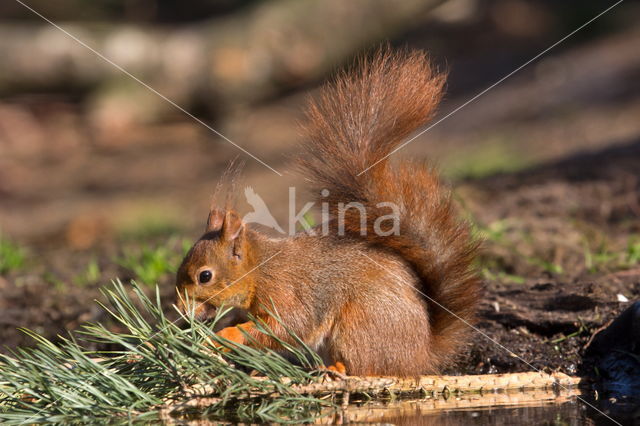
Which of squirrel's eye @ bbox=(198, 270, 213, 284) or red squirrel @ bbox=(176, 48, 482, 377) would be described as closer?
red squirrel @ bbox=(176, 48, 482, 377)

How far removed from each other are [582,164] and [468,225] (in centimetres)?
314

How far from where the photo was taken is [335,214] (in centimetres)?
260

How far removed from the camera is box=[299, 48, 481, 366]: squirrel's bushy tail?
2.49 m

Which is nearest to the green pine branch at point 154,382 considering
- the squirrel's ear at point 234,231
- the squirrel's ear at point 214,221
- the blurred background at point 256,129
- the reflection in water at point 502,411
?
the reflection in water at point 502,411

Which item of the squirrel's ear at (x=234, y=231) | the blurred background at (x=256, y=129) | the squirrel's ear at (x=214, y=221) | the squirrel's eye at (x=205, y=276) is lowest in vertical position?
the squirrel's eye at (x=205, y=276)

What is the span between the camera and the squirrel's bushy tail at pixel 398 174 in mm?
2486

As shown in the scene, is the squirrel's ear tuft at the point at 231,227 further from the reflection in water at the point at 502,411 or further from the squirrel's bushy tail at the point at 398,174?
the reflection in water at the point at 502,411

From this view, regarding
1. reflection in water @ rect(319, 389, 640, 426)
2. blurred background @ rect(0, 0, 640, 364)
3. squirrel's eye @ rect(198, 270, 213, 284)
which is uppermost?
blurred background @ rect(0, 0, 640, 364)

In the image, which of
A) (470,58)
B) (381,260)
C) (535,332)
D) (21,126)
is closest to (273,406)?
(381,260)

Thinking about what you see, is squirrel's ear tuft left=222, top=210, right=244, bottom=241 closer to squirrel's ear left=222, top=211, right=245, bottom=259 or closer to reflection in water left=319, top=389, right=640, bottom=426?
squirrel's ear left=222, top=211, right=245, bottom=259

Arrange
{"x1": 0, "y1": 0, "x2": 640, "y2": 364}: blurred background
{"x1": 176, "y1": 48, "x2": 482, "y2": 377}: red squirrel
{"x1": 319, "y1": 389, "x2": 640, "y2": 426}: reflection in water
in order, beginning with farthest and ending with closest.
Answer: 1. {"x1": 0, "y1": 0, "x2": 640, "y2": 364}: blurred background
2. {"x1": 176, "y1": 48, "x2": 482, "y2": 377}: red squirrel
3. {"x1": 319, "y1": 389, "x2": 640, "y2": 426}: reflection in water

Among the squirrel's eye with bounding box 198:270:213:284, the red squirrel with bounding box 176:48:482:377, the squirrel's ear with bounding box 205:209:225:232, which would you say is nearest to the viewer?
the red squirrel with bounding box 176:48:482:377

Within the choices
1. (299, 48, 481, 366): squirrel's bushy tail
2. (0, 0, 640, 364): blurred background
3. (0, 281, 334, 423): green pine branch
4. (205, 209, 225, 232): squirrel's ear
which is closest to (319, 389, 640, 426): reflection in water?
(0, 281, 334, 423): green pine branch

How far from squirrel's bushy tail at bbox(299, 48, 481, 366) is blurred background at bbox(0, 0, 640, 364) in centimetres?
18
